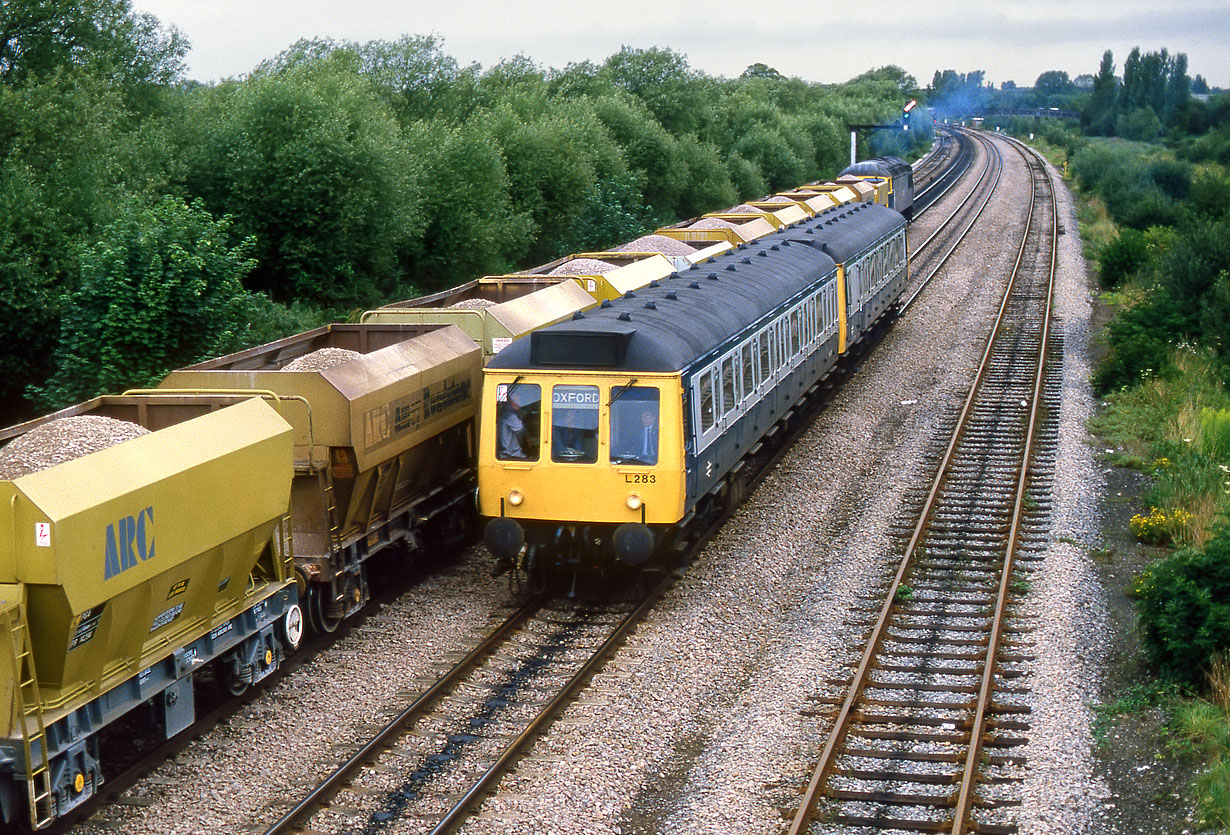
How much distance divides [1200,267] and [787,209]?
993 cm

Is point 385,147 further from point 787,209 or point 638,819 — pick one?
point 638,819

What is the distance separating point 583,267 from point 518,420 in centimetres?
798

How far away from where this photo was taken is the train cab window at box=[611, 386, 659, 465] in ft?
42.1

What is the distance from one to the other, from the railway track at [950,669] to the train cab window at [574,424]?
11.4ft

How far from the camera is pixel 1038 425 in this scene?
21.6 meters

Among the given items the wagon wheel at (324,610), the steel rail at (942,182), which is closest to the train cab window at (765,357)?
the wagon wheel at (324,610)

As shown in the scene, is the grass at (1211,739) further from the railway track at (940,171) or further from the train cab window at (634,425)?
the railway track at (940,171)

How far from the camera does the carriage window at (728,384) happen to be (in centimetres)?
1492

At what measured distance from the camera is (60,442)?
952 cm

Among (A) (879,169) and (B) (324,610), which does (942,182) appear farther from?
(B) (324,610)

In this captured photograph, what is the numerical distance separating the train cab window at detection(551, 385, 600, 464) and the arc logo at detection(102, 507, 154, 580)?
16.4ft

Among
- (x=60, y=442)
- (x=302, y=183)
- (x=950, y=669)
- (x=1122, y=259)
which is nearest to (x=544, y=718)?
(x=950, y=669)

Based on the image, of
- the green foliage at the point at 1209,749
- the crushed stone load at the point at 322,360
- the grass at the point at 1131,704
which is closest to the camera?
the green foliage at the point at 1209,749

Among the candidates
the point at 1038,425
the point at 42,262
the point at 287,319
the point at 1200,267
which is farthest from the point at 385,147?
the point at 1200,267
